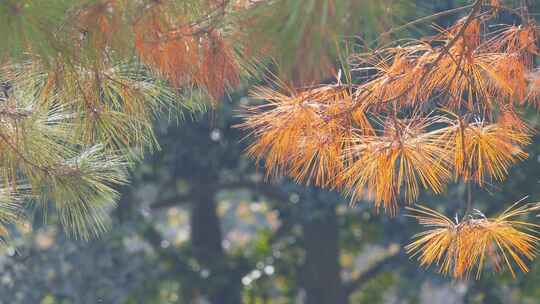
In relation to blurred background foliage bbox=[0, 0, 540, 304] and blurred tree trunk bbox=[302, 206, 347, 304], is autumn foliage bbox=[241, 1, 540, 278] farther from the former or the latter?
blurred tree trunk bbox=[302, 206, 347, 304]

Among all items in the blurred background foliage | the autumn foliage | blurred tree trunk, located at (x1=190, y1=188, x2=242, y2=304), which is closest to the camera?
the autumn foliage

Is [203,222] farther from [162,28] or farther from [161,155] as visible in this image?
[162,28]

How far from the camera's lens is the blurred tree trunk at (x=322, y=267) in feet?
19.0

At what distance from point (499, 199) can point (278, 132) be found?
2.73 meters

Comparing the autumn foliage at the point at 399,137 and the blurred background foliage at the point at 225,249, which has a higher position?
the autumn foliage at the point at 399,137

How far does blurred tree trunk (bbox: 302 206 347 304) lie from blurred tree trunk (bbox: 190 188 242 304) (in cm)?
45

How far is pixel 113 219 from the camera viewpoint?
17.7 feet

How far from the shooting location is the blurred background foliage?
5.06 meters

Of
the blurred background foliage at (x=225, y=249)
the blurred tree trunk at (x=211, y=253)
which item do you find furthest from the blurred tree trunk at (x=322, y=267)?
the blurred tree trunk at (x=211, y=253)

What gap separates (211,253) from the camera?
5.91 meters

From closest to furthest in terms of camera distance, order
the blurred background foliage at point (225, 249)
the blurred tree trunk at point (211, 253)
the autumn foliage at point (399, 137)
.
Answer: the autumn foliage at point (399, 137), the blurred background foliage at point (225, 249), the blurred tree trunk at point (211, 253)

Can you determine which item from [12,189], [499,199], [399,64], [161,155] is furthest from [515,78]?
[161,155]

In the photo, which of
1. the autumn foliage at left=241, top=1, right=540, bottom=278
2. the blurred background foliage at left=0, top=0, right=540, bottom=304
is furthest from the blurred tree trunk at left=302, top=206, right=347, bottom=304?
the autumn foliage at left=241, top=1, right=540, bottom=278

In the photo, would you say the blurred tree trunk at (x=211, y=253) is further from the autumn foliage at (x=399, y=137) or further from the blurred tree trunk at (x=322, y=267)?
the autumn foliage at (x=399, y=137)
